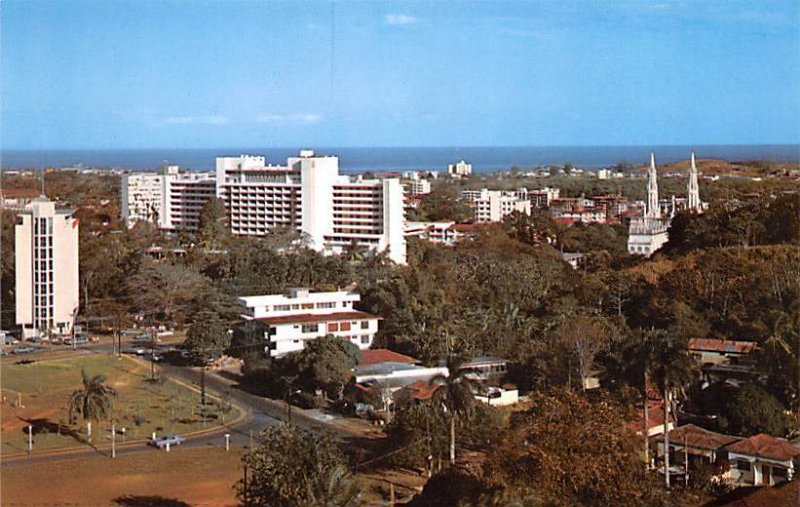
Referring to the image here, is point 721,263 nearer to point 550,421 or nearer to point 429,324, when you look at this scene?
point 429,324

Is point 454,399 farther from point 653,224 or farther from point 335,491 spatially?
point 653,224

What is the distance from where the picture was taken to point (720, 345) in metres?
14.0

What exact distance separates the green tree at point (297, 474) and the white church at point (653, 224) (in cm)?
1606

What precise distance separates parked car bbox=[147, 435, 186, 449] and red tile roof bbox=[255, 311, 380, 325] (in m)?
4.22

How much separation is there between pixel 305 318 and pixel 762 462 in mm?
7922

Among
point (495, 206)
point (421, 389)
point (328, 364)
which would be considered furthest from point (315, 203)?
point (421, 389)

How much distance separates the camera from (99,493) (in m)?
9.73

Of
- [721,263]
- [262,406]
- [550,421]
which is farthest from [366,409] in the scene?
[721,263]

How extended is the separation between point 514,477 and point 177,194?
23.4m

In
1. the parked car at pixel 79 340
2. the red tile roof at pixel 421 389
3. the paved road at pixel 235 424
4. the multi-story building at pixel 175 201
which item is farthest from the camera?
the multi-story building at pixel 175 201

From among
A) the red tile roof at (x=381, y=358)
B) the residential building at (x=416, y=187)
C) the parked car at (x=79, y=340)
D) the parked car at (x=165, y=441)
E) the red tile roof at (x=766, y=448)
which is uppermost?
the residential building at (x=416, y=187)

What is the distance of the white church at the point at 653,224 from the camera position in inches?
1011

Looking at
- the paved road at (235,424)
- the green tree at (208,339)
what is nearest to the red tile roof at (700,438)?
the paved road at (235,424)

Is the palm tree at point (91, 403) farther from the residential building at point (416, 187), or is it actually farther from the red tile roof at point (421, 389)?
the residential building at point (416, 187)
